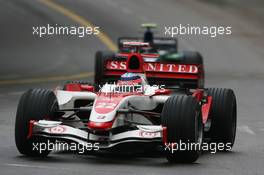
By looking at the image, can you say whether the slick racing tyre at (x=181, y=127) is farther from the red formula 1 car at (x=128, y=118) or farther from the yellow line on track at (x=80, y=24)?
the yellow line on track at (x=80, y=24)

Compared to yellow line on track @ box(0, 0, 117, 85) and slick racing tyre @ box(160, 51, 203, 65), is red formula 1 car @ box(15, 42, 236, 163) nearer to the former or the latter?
slick racing tyre @ box(160, 51, 203, 65)

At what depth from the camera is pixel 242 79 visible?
110 ft

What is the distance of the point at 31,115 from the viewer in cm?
1337

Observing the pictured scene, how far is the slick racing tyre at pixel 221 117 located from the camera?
15.2 meters

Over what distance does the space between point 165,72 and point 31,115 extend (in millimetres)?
6348

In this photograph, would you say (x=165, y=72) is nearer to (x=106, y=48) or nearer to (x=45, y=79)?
(x=45, y=79)

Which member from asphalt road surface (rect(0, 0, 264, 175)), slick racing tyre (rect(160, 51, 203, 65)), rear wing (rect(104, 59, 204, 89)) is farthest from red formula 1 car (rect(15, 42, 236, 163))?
slick racing tyre (rect(160, 51, 203, 65))

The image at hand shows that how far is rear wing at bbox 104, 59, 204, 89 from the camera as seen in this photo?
63.4 ft

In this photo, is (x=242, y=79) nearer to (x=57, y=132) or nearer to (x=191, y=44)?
(x=191, y=44)

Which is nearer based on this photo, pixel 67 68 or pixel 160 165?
pixel 160 165

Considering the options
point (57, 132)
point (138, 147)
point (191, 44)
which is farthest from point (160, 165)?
point (191, 44)

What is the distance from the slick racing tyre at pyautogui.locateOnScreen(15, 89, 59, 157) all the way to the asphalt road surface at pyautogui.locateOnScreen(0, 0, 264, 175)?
0.54ft

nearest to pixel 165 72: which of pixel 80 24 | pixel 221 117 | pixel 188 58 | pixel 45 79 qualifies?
pixel 221 117

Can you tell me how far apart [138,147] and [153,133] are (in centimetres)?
37
